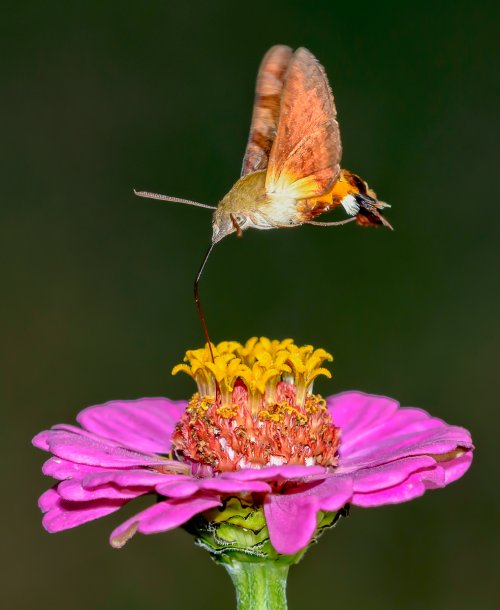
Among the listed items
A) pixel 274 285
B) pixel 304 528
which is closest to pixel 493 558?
pixel 274 285

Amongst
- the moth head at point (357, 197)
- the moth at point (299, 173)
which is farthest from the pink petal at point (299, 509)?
the moth head at point (357, 197)

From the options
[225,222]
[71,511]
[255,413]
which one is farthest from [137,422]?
[225,222]

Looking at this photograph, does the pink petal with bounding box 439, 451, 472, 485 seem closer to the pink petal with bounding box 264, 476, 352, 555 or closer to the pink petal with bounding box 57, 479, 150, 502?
the pink petal with bounding box 264, 476, 352, 555

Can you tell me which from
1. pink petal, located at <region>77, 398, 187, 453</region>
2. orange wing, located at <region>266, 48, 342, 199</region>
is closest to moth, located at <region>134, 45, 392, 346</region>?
orange wing, located at <region>266, 48, 342, 199</region>

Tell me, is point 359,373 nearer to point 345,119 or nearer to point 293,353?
point 345,119

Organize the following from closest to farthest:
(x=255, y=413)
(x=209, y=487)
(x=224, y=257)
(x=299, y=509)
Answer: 1. (x=209, y=487)
2. (x=299, y=509)
3. (x=255, y=413)
4. (x=224, y=257)

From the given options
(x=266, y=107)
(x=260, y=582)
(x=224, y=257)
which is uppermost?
(x=266, y=107)

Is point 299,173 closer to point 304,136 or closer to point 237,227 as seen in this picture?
point 304,136
